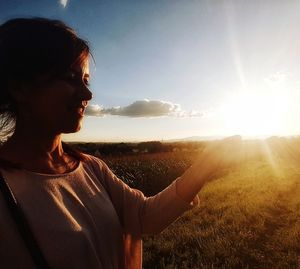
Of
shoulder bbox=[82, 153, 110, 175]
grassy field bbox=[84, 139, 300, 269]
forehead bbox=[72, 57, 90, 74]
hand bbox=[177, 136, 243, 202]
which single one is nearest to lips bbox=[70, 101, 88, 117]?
forehead bbox=[72, 57, 90, 74]

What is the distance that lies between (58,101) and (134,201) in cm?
71

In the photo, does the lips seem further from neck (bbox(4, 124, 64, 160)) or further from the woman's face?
neck (bbox(4, 124, 64, 160))

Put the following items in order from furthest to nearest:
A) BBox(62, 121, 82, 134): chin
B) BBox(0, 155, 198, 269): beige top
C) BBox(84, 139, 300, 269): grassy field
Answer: BBox(84, 139, 300, 269): grassy field
BBox(62, 121, 82, 134): chin
BBox(0, 155, 198, 269): beige top

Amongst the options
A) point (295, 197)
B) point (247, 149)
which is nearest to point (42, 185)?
point (247, 149)

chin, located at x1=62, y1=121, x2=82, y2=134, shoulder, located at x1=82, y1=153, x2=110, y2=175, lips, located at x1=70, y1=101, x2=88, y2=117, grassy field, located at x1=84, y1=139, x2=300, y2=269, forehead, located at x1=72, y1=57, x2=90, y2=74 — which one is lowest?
grassy field, located at x1=84, y1=139, x2=300, y2=269

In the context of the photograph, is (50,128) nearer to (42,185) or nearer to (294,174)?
(42,185)

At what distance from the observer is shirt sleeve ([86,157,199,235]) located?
6.68 ft

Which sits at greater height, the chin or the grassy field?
the chin

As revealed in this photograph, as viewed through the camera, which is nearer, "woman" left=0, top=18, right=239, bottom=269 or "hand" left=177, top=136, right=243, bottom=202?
"woman" left=0, top=18, right=239, bottom=269

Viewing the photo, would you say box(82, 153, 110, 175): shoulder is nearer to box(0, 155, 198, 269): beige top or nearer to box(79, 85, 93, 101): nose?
box(0, 155, 198, 269): beige top

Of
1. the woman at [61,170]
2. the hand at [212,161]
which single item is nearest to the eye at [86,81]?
the woman at [61,170]

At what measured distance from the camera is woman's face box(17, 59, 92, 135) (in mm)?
1844

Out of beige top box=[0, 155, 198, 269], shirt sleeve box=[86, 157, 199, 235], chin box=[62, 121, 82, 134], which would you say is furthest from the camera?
shirt sleeve box=[86, 157, 199, 235]

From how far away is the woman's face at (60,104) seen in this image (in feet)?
6.05
